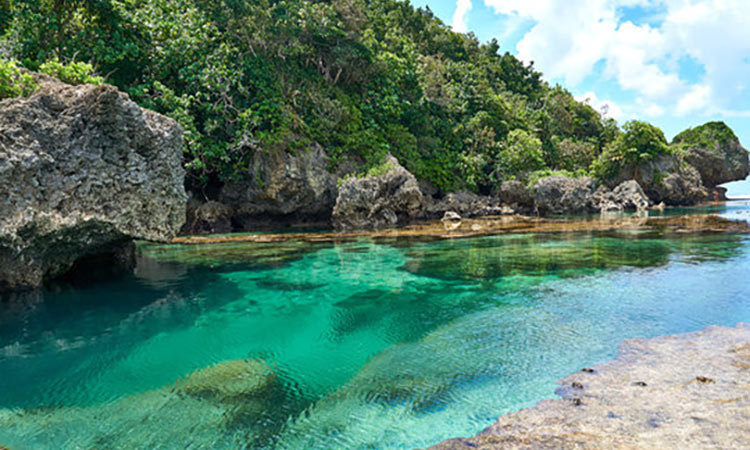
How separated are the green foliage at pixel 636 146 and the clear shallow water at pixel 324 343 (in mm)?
32144

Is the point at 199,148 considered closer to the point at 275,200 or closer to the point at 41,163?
the point at 275,200

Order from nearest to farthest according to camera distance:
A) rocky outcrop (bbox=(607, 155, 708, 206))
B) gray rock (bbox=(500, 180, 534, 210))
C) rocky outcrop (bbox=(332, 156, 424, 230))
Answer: rocky outcrop (bbox=(332, 156, 424, 230)) → gray rock (bbox=(500, 180, 534, 210)) → rocky outcrop (bbox=(607, 155, 708, 206))

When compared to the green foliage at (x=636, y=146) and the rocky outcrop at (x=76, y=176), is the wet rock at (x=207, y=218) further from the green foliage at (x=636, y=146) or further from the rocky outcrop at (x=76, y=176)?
the green foliage at (x=636, y=146)

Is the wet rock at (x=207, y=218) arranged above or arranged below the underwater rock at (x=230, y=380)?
above

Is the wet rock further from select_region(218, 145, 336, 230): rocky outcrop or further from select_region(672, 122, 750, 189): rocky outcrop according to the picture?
select_region(672, 122, 750, 189): rocky outcrop

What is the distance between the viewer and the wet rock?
22109 millimetres

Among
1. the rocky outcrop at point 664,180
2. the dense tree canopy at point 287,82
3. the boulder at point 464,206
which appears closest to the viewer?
the dense tree canopy at point 287,82

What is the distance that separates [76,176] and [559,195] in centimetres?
3125

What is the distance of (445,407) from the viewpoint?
4.09m

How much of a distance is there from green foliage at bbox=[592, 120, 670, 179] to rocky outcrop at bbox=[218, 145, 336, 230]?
30.7m

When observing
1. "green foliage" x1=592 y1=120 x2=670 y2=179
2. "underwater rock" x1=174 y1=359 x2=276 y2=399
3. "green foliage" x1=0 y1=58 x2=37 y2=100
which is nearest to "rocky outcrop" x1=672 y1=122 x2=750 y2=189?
"green foliage" x1=592 y1=120 x2=670 y2=179

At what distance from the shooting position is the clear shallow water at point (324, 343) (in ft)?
12.9

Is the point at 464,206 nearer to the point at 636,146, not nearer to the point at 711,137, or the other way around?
the point at 636,146

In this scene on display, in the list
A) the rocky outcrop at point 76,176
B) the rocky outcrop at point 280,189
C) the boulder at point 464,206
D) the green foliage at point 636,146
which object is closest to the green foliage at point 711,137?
the green foliage at point 636,146
